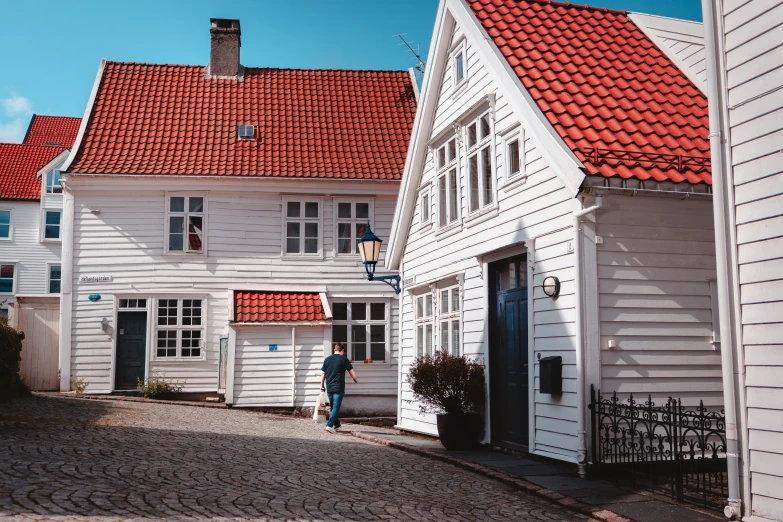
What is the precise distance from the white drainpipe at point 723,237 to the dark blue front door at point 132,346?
682 inches

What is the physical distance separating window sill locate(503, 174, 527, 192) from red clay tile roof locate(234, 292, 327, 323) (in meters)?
10.1

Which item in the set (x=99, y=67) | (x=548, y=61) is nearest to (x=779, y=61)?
(x=548, y=61)

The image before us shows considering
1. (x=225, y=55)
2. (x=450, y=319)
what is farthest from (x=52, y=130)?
(x=450, y=319)

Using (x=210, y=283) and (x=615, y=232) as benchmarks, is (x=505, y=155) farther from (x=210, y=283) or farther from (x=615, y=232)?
(x=210, y=283)

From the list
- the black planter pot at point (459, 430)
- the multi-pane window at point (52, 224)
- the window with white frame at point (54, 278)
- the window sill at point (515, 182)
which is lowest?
the black planter pot at point (459, 430)

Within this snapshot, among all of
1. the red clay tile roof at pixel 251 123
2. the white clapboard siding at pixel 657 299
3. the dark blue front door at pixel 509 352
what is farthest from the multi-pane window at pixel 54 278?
the white clapboard siding at pixel 657 299

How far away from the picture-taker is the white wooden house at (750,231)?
7352 mm

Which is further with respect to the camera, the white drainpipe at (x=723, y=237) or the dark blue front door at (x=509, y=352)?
the dark blue front door at (x=509, y=352)

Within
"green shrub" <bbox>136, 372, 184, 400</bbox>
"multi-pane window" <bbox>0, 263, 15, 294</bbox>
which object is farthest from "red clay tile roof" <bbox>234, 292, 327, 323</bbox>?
"multi-pane window" <bbox>0, 263, 15, 294</bbox>

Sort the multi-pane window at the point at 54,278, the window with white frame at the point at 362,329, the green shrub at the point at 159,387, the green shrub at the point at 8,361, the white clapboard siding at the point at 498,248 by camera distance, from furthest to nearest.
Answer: the multi-pane window at the point at 54,278, the window with white frame at the point at 362,329, the green shrub at the point at 159,387, the green shrub at the point at 8,361, the white clapboard siding at the point at 498,248

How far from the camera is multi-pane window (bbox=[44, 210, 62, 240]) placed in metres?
40.8

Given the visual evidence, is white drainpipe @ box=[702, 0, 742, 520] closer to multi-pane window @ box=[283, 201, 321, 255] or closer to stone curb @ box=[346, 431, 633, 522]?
stone curb @ box=[346, 431, 633, 522]

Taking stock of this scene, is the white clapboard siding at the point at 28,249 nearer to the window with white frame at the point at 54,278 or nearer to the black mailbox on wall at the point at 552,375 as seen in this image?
the window with white frame at the point at 54,278

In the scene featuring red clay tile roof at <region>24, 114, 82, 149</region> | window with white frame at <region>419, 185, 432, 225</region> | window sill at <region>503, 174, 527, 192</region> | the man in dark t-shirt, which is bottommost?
the man in dark t-shirt
